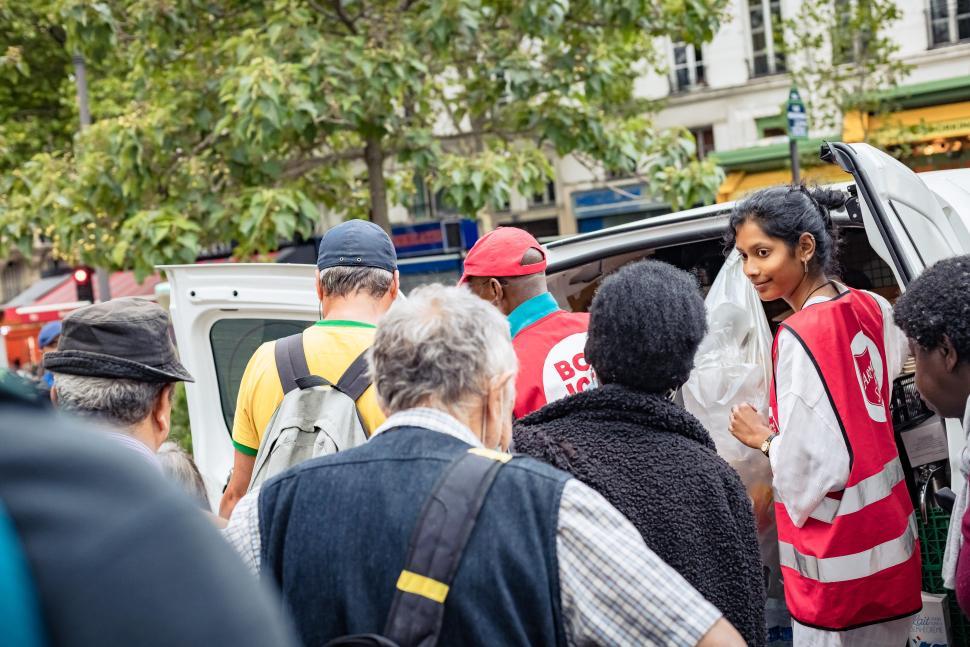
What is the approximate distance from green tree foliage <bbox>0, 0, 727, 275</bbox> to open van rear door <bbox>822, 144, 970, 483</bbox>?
5.19 meters

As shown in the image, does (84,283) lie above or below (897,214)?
below

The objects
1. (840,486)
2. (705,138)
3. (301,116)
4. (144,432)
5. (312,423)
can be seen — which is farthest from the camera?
(705,138)

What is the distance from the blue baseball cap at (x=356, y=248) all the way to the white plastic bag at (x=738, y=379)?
4.29 feet

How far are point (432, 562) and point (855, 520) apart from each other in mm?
1695

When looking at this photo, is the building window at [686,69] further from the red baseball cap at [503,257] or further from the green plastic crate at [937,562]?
the green plastic crate at [937,562]

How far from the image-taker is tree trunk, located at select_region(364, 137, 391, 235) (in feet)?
29.9

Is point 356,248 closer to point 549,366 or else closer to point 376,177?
point 549,366

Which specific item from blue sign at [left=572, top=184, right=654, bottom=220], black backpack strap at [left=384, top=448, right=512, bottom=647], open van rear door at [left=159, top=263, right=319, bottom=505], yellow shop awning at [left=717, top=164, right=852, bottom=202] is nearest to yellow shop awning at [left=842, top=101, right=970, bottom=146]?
yellow shop awning at [left=717, top=164, right=852, bottom=202]

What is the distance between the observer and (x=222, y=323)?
434 centimetres

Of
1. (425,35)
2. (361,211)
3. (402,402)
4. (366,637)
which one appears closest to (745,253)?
(402,402)

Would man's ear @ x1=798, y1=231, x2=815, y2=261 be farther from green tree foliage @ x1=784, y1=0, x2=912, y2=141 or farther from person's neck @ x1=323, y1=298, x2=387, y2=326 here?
green tree foliage @ x1=784, y1=0, x2=912, y2=141

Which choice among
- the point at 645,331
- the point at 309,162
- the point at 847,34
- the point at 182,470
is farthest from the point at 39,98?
the point at 645,331

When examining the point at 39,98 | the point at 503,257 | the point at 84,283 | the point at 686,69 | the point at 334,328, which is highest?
the point at 39,98

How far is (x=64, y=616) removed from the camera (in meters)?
Answer: 0.78
